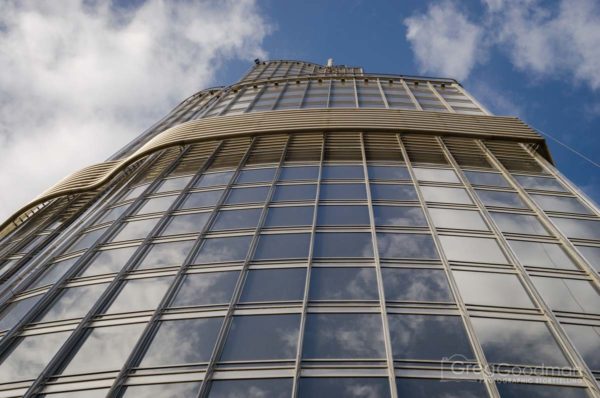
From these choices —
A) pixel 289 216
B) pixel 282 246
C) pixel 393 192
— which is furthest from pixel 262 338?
pixel 393 192

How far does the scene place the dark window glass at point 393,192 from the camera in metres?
15.9

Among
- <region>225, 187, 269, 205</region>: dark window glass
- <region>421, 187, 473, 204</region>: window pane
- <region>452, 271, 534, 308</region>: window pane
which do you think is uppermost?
<region>421, 187, 473, 204</region>: window pane

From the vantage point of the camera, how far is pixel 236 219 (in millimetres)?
15000

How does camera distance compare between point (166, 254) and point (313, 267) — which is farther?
point (166, 254)

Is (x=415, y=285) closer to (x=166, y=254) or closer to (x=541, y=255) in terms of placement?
(x=541, y=255)

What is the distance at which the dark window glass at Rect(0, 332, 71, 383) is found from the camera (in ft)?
32.7

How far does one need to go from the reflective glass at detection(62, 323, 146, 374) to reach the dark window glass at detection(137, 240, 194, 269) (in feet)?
8.29

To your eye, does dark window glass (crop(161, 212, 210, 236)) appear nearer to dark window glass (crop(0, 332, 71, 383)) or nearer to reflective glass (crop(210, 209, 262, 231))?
reflective glass (crop(210, 209, 262, 231))

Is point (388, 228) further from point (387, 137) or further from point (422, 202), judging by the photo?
point (387, 137)

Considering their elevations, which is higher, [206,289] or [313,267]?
[313,267]

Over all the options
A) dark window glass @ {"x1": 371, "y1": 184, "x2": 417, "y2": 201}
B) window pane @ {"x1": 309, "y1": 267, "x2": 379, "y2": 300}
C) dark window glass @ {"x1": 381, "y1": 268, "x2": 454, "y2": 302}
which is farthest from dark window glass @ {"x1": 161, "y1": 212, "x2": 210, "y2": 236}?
dark window glass @ {"x1": 381, "y1": 268, "x2": 454, "y2": 302}

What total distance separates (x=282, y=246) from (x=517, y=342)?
21.2ft

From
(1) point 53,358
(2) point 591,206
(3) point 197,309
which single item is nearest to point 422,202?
(2) point 591,206

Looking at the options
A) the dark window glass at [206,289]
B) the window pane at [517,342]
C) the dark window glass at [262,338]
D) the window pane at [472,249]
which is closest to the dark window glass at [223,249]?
the dark window glass at [206,289]
